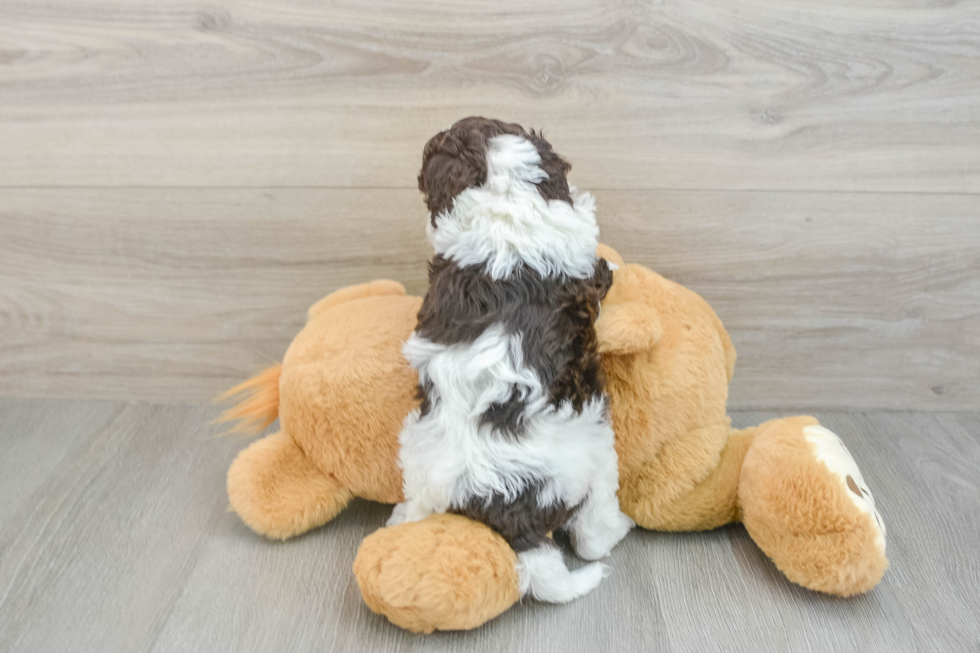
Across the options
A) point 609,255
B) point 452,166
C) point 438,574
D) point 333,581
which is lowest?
point 333,581

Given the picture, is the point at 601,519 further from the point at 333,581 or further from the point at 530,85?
the point at 530,85

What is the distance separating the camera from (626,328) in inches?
22.8

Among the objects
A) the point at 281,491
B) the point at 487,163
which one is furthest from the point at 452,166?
the point at 281,491

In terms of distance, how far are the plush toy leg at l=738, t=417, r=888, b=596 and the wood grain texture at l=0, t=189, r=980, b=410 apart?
0.26m

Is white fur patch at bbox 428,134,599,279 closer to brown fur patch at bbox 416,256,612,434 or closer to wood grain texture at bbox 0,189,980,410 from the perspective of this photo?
brown fur patch at bbox 416,256,612,434

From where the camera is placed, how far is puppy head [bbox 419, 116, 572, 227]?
1.81 feet

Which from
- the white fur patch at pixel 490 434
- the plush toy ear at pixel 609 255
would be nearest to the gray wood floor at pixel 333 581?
the white fur patch at pixel 490 434

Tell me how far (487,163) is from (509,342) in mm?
144

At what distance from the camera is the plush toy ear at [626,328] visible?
0.58 m

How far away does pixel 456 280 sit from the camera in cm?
55

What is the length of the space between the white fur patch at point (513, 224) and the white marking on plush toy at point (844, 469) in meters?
0.27

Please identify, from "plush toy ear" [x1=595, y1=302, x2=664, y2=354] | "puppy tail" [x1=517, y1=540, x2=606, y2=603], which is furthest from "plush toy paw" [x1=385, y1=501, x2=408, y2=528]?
"plush toy ear" [x1=595, y1=302, x2=664, y2=354]

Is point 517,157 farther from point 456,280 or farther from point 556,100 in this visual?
point 556,100

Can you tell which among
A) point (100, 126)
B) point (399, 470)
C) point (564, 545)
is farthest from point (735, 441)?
point (100, 126)
